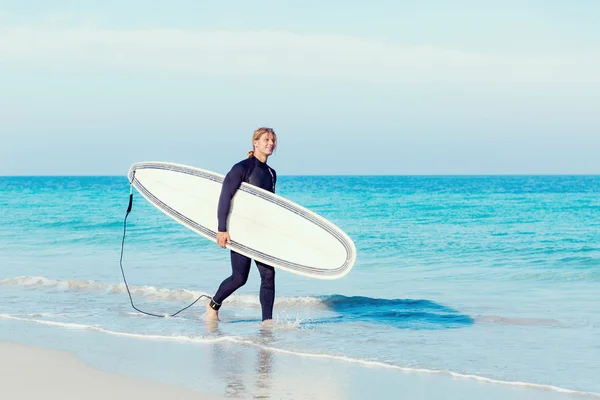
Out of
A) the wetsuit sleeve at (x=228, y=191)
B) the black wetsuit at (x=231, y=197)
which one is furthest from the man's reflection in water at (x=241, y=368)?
the wetsuit sleeve at (x=228, y=191)

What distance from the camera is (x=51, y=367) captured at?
4707mm

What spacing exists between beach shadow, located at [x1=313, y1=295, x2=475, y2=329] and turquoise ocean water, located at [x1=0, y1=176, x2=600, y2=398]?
0.06 ft

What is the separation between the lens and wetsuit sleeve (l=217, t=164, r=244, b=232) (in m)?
6.12

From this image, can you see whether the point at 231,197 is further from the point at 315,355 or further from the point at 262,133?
the point at 315,355

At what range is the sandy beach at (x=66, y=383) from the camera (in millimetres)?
4109

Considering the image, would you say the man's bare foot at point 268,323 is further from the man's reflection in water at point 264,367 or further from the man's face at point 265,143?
the man's face at point 265,143

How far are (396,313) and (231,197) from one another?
2.18 meters

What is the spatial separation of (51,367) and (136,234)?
40.1ft

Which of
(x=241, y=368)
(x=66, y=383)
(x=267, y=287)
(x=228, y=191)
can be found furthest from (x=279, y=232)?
(x=66, y=383)

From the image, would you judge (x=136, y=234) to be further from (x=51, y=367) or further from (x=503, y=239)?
(x=51, y=367)

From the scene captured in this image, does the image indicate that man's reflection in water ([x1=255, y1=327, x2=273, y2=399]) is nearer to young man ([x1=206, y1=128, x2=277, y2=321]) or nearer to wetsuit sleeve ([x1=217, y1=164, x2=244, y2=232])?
young man ([x1=206, y1=128, x2=277, y2=321])

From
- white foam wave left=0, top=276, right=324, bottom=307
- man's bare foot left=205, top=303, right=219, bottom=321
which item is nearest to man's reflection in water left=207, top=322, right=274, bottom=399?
man's bare foot left=205, top=303, right=219, bottom=321

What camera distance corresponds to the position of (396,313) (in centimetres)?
732

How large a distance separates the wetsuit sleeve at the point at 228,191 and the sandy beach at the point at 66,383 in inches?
66.7
